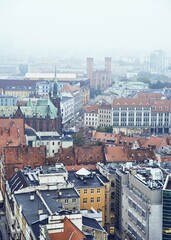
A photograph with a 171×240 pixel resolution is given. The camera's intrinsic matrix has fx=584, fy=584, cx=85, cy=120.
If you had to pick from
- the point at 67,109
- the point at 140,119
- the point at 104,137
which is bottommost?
the point at 140,119

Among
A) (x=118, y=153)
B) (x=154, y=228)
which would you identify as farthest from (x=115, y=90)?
(x=154, y=228)

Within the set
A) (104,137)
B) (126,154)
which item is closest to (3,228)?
(126,154)

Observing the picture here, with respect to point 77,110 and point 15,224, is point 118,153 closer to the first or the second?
point 15,224

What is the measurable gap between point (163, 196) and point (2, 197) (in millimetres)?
13767

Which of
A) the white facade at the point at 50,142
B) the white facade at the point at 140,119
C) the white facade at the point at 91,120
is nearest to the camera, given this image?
the white facade at the point at 50,142

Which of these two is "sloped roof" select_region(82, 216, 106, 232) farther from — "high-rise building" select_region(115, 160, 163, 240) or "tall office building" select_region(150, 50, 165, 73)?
"tall office building" select_region(150, 50, 165, 73)

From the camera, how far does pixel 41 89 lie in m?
87.4

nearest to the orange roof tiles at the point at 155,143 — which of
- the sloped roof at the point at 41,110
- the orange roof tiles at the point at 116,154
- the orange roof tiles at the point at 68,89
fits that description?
the orange roof tiles at the point at 116,154

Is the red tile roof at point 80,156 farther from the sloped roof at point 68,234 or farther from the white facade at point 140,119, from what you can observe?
the white facade at point 140,119

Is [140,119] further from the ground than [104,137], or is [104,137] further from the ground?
[104,137]

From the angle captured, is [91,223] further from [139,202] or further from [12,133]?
[12,133]

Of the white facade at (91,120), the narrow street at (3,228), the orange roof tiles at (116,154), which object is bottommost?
the narrow street at (3,228)

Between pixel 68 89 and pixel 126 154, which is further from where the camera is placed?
pixel 68 89

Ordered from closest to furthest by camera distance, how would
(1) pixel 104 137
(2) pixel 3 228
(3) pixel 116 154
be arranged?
(2) pixel 3 228 < (3) pixel 116 154 < (1) pixel 104 137
